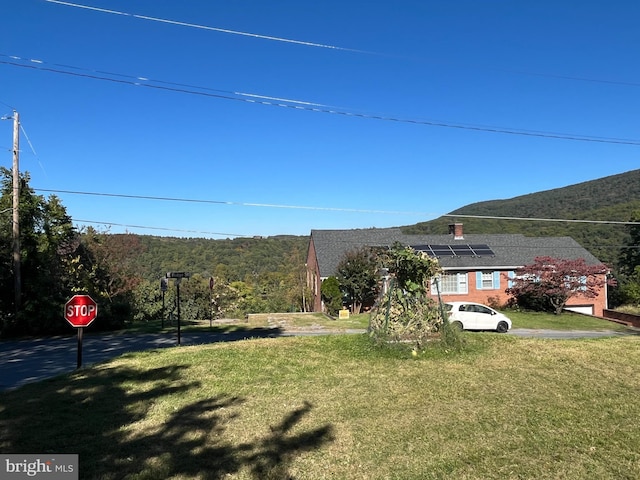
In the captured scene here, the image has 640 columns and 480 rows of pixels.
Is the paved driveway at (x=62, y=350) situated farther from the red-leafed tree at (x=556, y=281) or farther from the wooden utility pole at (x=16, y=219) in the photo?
the red-leafed tree at (x=556, y=281)

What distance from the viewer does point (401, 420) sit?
211 inches

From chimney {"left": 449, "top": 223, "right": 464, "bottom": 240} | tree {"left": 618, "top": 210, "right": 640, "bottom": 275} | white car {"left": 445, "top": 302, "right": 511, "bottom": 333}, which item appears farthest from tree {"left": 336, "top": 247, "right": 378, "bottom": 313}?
tree {"left": 618, "top": 210, "right": 640, "bottom": 275}

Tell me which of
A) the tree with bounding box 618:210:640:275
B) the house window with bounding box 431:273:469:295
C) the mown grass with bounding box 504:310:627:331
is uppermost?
the tree with bounding box 618:210:640:275

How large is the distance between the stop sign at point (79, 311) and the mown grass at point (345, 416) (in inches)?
40.0

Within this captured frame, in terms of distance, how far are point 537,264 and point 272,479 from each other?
27807 mm

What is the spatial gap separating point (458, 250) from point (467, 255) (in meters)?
0.88

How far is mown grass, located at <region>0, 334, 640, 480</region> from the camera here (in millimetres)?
4145

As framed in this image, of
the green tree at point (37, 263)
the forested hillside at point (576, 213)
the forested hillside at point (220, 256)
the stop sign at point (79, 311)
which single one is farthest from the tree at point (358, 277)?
the forested hillside at point (220, 256)

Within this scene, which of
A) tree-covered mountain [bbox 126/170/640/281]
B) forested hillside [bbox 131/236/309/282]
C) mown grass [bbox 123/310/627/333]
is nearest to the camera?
mown grass [bbox 123/310/627/333]

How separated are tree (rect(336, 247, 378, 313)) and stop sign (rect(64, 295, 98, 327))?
68.0 ft

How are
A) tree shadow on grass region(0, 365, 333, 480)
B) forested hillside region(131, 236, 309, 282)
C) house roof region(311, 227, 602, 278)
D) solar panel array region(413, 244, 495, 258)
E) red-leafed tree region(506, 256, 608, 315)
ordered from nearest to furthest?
tree shadow on grass region(0, 365, 333, 480) → red-leafed tree region(506, 256, 608, 315) → house roof region(311, 227, 602, 278) → solar panel array region(413, 244, 495, 258) → forested hillside region(131, 236, 309, 282)

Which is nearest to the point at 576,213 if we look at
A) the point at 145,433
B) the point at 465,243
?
the point at 465,243

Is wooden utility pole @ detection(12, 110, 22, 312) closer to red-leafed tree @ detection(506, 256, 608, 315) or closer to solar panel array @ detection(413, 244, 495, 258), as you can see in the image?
solar panel array @ detection(413, 244, 495, 258)

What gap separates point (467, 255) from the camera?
31.7 m
